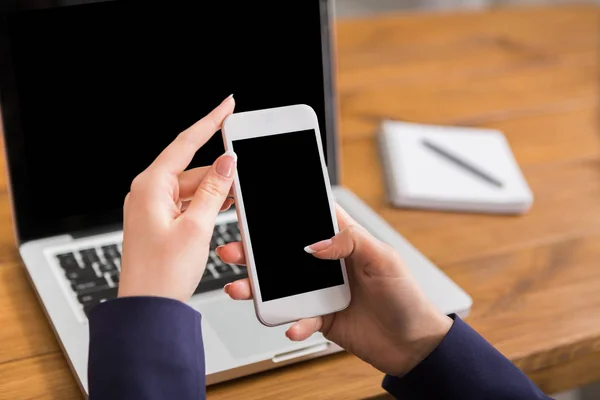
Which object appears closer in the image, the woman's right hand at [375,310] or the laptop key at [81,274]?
the woman's right hand at [375,310]

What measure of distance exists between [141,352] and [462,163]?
64 cm

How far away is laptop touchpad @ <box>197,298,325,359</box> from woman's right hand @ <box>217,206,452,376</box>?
0.04m

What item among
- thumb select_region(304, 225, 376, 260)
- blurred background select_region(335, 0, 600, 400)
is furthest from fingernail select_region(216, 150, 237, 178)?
blurred background select_region(335, 0, 600, 400)

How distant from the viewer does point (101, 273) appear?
0.82m

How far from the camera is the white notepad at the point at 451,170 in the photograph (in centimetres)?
101

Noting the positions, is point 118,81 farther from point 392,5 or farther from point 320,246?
point 392,5

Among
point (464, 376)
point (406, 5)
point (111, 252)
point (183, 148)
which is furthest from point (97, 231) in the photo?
point (406, 5)

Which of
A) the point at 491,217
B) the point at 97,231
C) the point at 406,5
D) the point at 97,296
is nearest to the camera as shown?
the point at 97,296

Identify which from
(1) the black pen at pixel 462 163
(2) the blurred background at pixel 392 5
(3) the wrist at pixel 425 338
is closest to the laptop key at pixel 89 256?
(3) the wrist at pixel 425 338

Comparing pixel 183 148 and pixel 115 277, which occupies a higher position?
pixel 183 148

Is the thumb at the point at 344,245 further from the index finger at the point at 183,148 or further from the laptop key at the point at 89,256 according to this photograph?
the laptop key at the point at 89,256

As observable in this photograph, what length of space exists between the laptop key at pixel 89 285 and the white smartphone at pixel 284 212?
0.21 m

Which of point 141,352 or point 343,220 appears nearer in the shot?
point 141,352

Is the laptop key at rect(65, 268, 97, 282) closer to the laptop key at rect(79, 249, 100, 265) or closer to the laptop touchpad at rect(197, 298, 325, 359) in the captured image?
the laptop key at rect(79, 249, 100, 265)
